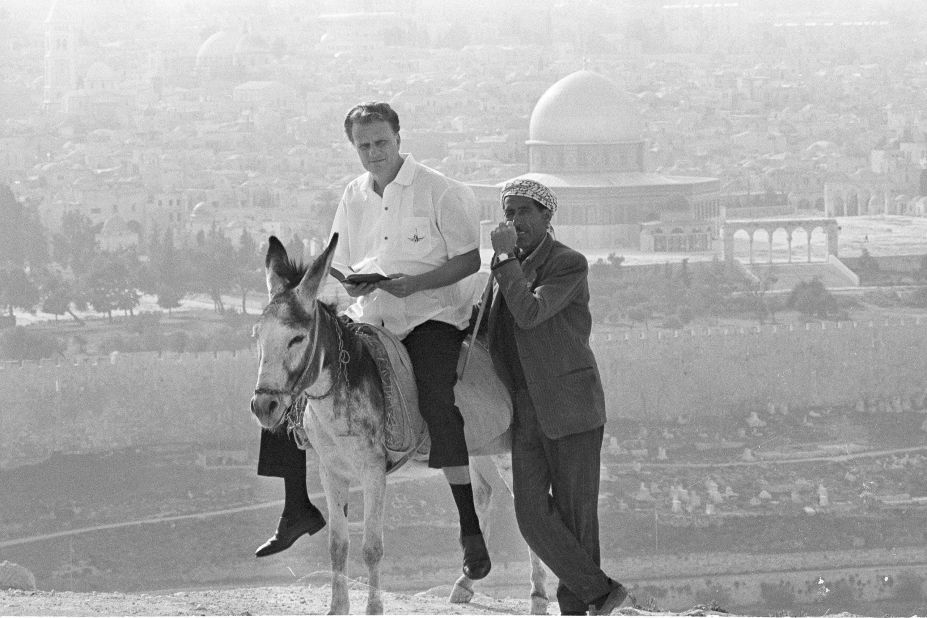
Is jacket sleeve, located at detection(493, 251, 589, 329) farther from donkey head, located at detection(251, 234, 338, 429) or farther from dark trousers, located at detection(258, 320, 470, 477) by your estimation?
donkey head, located at detection(251, 234, 338, 429)

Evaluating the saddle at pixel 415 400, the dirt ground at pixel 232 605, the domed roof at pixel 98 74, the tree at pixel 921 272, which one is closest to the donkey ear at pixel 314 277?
the saddle at pixel 415 400

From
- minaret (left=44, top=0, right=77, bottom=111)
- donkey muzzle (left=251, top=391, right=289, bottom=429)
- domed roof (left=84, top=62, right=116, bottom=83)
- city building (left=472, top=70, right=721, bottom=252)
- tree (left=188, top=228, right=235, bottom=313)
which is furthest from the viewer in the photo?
domed roof (left=84, top=62, right=116, bottom=83)

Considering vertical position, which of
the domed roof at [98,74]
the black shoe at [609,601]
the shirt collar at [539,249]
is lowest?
the domed roof at [98,74]

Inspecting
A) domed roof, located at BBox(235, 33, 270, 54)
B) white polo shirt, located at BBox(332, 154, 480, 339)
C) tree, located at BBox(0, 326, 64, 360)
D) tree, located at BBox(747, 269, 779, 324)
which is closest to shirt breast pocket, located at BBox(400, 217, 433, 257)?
white polo shirt, located at BBox(332, 154, 480, 339)

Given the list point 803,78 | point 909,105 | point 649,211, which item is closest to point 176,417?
point 649,211

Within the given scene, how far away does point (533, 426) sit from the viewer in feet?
12.4

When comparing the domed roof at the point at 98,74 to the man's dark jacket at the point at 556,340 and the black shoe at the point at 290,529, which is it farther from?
the man's dark jacket at the point at 556,340

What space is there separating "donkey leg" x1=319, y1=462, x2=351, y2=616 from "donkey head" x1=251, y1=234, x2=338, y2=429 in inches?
11.6

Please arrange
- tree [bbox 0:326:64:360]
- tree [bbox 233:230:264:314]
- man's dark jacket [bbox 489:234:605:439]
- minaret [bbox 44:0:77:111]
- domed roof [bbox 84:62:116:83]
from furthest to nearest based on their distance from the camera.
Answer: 1. domed roof [bbox 84:62:116:83]
2. minaret [bbox 44:0:77:111]
3. tree [bbox 233:230:264:314]
4. tree [bbox 0:326:64:360]
5. man's dark jacket [bbox 489:234:605:439]

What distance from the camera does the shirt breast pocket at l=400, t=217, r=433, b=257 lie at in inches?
152

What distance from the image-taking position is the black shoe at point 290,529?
393 centimetres

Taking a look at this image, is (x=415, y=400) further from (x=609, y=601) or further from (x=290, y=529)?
(x=609, y=601)

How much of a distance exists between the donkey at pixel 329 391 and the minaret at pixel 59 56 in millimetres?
47731

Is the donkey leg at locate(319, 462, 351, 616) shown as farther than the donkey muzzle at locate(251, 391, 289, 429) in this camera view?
Yes
